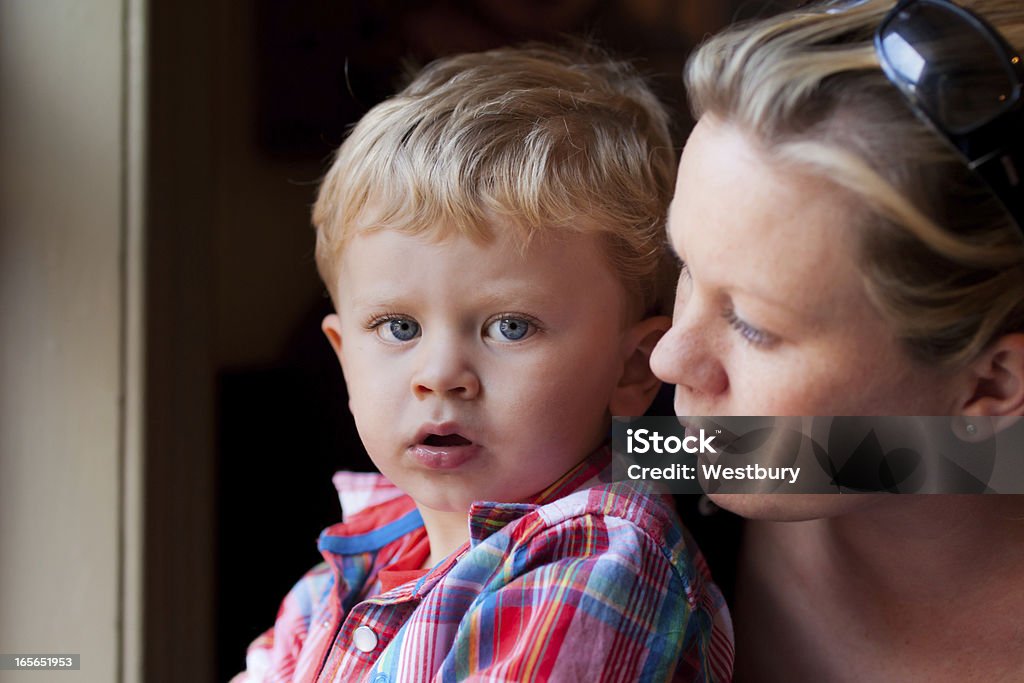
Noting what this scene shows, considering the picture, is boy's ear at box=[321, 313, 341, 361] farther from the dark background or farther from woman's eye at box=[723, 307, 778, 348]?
woman's eye at box=[723, 307, 778, 348]

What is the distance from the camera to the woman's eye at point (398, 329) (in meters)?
1.02

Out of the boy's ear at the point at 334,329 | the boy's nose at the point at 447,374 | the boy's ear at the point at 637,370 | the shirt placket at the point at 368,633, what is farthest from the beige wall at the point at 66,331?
the boy's ear at the point at 637,370

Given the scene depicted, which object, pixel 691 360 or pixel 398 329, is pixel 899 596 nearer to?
pixel 691 360

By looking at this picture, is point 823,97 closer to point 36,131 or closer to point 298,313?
point 298,313

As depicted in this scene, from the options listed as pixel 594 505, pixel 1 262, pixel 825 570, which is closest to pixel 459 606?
pixel 594 505

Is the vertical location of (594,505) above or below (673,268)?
below

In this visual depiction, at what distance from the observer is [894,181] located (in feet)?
2.47

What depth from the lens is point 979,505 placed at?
94cm

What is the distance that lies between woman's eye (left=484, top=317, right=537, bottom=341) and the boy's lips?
0.10 metres

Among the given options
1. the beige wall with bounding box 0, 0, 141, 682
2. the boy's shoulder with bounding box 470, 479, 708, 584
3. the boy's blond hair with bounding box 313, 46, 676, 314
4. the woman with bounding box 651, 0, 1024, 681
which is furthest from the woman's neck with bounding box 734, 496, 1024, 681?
the beige wall with bounding box 0, 0, 141, 682

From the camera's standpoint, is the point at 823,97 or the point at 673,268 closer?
the point at 823,97

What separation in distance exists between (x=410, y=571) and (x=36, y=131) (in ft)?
2.48

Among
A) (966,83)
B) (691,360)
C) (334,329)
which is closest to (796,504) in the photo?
(691,360)

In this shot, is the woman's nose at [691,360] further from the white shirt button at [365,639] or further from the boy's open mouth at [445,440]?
the white shirt button at [365,639]
